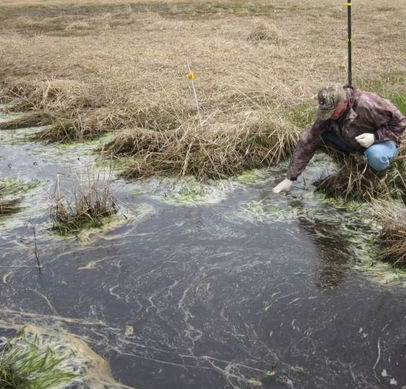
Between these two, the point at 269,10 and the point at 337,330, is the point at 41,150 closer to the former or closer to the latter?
the point at 337,330

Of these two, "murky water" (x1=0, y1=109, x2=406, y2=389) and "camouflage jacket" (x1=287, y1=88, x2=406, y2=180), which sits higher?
"camouflage jacket" (x1=287, y1=88, x2=406, y2=180)

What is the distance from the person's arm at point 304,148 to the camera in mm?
6227

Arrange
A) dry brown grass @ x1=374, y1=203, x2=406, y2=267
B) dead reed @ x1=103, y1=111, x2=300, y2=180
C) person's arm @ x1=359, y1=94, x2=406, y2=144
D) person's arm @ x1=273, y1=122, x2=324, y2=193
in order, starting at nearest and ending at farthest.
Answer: dry brown grass @ x1=374, y1=203, x2=406, y2=267 → person's arm @ x1=359, y1=94, x2=406, y2=144 → person's arm @ x1=273, y1=122, x2=324, y2=193 → dead reed @ x1=103, y1=111, x2=300, y2=180

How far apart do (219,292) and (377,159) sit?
95.2 inches

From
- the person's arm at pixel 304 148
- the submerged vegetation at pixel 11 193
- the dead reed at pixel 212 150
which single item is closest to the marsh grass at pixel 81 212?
the submerged vegetation at pixel 11 193

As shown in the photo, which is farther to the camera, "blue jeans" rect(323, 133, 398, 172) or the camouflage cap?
"blue jeans" rect(323, 133, 398, 172)

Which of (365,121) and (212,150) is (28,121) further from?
(365,121)

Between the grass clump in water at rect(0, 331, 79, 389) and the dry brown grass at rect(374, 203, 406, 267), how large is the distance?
2.97 meters

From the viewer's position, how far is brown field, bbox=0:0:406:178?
7793 millimetres

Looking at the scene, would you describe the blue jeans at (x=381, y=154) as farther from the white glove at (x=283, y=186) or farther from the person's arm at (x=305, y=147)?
the white glove at (x=283, y=186)

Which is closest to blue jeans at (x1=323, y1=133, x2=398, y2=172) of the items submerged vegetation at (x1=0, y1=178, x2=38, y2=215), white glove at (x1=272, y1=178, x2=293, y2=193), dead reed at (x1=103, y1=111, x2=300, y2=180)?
white glove at (x1=272, y1=178, x2=293, y2=193)

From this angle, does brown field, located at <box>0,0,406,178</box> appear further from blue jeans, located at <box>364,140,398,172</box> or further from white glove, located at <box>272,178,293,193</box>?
blue jeans, located at <box>364,140,398,172</box>

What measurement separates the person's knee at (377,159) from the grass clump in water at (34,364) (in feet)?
12.3

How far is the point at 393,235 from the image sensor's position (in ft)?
16.7
